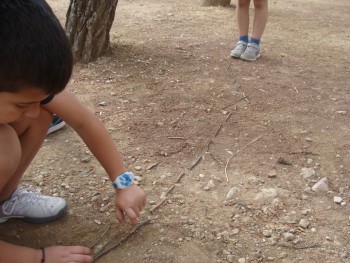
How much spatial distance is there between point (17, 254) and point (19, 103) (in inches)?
18.9

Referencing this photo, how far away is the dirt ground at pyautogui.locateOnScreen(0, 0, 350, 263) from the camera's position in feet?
5.49

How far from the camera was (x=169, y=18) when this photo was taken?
4316 millimetres

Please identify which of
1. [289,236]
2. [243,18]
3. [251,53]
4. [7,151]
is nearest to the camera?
[7,151]

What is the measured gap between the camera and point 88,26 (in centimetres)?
303

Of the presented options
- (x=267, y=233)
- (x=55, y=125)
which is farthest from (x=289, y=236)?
(x=55, y=125)

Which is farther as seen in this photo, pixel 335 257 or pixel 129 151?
pixel 129 151

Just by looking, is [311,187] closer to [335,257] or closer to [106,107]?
[335,257]

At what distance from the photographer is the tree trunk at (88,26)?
298cm

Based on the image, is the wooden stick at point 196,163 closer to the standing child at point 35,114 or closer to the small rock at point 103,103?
the standing child at point 35,114

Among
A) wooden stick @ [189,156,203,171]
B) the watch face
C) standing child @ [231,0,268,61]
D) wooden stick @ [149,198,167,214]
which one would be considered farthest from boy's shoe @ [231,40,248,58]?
the watch face

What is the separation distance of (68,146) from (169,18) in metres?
2.42

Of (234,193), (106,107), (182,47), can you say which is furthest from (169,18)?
(234,193)

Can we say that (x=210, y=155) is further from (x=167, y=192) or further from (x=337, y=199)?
(x=337, y=199)

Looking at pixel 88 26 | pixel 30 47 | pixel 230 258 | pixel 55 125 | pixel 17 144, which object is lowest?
pixel 230 258
